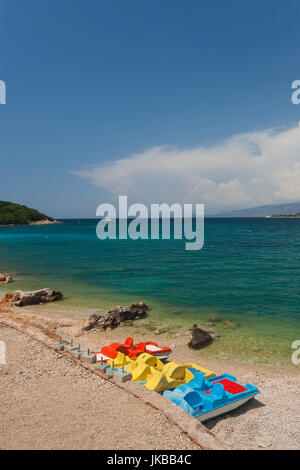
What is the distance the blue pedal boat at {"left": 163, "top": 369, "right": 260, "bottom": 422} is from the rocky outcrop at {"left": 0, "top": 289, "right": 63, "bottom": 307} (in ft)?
58.2

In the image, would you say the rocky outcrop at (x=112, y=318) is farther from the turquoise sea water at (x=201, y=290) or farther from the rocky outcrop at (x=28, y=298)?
the rocky outcrop at (x=28, y=298)

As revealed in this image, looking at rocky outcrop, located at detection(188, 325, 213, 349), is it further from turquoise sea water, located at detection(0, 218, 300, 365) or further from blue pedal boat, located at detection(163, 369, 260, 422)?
blue pedal boat, located at detection(163, 369, 260, 422)

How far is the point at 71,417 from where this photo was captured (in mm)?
8227

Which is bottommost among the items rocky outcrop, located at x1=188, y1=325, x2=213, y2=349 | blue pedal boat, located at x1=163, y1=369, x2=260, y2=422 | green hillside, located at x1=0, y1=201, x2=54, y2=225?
rocky outcrop, located at x1=188, y1=325, x2=213, y2=349

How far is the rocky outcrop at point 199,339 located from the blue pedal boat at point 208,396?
4520 mm

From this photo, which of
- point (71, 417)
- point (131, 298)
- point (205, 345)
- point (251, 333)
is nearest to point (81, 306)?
point (131, 298)

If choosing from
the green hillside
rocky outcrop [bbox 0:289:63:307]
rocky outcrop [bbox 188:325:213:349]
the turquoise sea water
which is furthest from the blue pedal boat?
the green hillside

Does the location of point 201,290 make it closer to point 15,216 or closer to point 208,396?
point 208,396

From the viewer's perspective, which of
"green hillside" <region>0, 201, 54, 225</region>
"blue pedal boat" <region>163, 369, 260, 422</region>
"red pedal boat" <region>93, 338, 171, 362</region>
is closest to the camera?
"blue pedal boat" <region>163, 369, 260, 422</region>

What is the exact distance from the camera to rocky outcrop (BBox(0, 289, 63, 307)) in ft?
78.4

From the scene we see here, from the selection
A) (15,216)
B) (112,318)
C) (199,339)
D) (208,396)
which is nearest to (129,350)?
(199,339)

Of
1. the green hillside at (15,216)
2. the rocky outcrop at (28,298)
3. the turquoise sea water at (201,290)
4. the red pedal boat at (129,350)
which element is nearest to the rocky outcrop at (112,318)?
the turquoise sea water at (201,290)

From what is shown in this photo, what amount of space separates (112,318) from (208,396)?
10148mm

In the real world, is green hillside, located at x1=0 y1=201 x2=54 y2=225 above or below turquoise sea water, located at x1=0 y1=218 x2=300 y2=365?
above
